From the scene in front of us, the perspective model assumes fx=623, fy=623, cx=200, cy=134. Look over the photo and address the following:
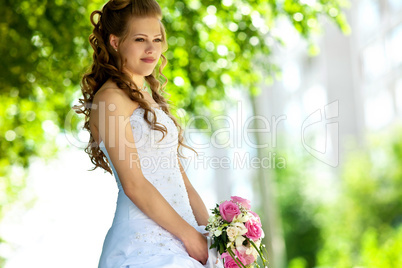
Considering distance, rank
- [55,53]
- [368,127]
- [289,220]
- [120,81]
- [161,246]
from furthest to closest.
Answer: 1. [289,220]
2. [368,127]
3. [55,53]
4. [120,81]
5. [161,246]

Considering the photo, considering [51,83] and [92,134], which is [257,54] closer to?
[51,83]

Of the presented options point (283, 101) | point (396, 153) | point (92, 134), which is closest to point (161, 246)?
point (92, 134)

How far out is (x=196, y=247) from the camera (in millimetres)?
2643

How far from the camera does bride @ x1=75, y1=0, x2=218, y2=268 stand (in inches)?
103

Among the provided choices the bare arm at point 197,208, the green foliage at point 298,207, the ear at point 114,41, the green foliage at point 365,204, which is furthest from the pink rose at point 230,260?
the green foliage at point 298,207

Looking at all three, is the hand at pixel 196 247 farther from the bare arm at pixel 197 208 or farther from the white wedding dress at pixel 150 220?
the bare arm at pixel 197 208

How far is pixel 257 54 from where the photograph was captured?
26.9 ft

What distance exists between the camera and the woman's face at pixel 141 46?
2812 millimetres

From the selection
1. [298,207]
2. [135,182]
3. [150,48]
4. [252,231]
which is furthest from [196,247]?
[298,207]

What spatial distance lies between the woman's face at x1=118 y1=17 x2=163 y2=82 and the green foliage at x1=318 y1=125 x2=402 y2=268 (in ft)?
82.7

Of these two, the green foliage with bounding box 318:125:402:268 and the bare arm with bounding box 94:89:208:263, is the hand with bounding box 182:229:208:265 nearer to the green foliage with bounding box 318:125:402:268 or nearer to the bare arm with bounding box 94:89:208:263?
the bare arm with bounding box 94:89:208:263

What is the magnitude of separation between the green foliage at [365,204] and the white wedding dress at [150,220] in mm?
25090

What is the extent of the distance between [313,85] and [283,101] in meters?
4.12

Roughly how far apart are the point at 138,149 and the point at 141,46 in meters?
0.48
